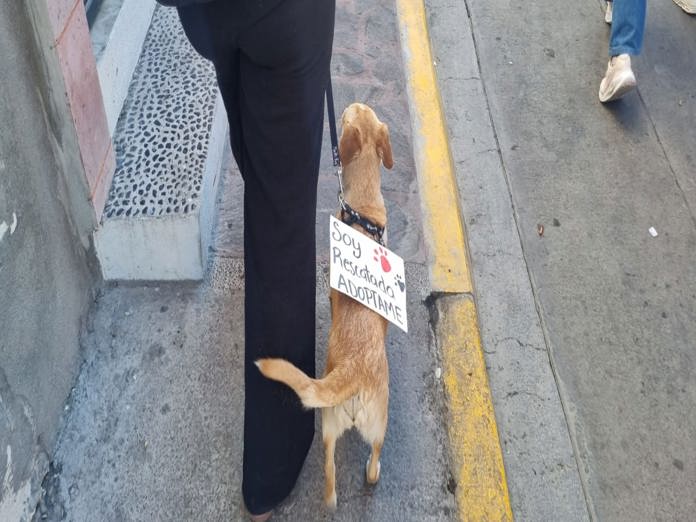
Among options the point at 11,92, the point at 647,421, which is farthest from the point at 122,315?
the point at 647,421

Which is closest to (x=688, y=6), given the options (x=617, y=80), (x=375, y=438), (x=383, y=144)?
(x=617, y=80)

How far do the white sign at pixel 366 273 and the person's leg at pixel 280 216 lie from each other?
209 mm

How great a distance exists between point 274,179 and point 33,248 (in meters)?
0.94

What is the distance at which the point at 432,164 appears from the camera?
Answer: 3.99 m

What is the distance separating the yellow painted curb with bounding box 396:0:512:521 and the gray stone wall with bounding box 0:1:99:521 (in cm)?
153

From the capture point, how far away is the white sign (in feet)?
8.30

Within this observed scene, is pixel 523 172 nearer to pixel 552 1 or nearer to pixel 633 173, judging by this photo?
pixel 633 173

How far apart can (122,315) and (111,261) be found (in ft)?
0.78

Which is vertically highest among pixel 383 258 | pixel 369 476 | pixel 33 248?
pixel 33 248

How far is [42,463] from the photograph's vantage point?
8.17 ft

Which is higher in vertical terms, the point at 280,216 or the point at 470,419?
the point at 280,216

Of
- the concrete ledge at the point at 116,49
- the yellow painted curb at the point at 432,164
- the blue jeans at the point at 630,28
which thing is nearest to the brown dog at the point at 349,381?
the yellow painted curb at the point at 432,164

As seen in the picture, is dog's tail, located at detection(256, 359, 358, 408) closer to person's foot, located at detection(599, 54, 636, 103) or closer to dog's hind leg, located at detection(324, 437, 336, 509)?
dog's hind leg, located at detection(324, 437, 336, 509)

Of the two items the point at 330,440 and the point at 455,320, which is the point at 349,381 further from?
the point at 455,320
